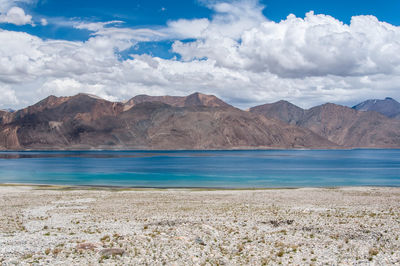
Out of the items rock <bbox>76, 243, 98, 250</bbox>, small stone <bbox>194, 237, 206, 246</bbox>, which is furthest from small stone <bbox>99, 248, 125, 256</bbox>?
small stone <bbox>194, 237, 206, 246</bbox>

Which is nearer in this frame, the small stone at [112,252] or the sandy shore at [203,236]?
the sandy shore at [203,236]

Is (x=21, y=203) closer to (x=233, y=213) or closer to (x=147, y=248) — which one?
(x=233, y=213)

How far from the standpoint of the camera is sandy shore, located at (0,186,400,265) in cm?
1764

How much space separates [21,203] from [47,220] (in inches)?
495

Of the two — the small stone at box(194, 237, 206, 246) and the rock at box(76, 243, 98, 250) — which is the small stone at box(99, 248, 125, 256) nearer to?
the rock at box(76, 243, 98, 250)

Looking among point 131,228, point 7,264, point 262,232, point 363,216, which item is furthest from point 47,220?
point 363,216

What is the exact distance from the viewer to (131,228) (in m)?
24.4

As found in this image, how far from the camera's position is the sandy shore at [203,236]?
1764 centimetres

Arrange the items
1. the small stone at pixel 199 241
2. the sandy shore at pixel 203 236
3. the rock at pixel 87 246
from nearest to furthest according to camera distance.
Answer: the sandy shore at pixel 203 236 → the rock at pixel 87 246 → the small stone at pixel 199 241

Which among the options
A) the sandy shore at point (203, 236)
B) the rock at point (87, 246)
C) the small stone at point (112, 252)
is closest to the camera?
the sandy shore at point (203, 236)

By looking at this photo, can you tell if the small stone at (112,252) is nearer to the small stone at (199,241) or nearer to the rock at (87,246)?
the rock at (87,246)

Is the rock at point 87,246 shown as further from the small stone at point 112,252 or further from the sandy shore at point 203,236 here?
the small stone at point 112,252

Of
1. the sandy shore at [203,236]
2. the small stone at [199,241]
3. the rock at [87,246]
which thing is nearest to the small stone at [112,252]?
the sandy shore at [203,236]

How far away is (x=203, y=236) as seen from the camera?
21.6 m
